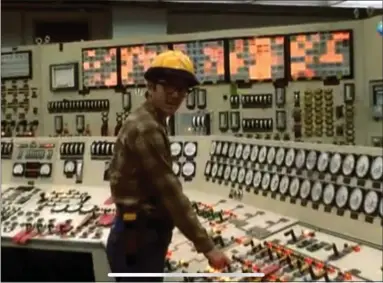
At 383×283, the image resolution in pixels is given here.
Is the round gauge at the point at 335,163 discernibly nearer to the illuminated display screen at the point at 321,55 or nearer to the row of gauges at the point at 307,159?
the row of gauges at the point at 307,159

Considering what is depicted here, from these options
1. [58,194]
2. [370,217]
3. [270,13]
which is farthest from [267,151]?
[270,13]

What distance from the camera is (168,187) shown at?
1.91 meters

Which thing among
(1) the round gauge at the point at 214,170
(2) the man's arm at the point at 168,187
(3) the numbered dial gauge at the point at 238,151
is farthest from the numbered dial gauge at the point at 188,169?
(2) the man's arm at the point at 168,187

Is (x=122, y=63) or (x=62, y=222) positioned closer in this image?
(x=62, y=222)

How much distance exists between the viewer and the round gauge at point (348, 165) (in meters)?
2.56

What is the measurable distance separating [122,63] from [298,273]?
3.77m

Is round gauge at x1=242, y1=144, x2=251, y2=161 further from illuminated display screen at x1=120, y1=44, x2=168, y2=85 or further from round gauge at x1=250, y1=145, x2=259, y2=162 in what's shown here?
illuminated display screen at x1=120, y1=44, x2=168, y2=85

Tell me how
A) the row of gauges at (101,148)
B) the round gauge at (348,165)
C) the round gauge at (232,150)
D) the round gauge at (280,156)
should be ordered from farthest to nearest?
1. the row of gauges at (101,148)
2. the round gauge at (232,150)
3. the round gauge at (280,156)
4. the round gauge at (348,165)

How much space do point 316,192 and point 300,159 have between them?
0.67 feet

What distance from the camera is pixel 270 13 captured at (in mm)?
9266

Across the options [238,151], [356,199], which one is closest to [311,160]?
[356,199]

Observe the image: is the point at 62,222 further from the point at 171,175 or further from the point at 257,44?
the point at 257,44

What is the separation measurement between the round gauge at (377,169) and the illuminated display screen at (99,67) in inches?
143

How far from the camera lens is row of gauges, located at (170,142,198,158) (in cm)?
392
